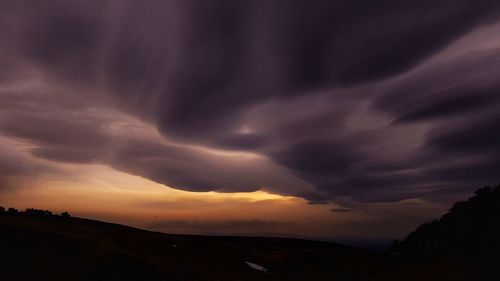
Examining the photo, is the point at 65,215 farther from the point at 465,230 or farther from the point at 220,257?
the point at 465,230

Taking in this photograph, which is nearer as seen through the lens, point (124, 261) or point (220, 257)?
point (124, 261)

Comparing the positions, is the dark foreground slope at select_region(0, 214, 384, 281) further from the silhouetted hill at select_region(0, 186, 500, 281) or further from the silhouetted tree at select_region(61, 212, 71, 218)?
the silhouetted tree at select_region(61, 212, 71, 218)

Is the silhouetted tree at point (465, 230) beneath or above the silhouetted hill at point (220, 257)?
above

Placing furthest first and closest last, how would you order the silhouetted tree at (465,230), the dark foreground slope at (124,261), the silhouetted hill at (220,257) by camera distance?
the silhouetted tree at (465,230)
the silhouetted hill at (220,257)
the dark foreground slope at (124,261)

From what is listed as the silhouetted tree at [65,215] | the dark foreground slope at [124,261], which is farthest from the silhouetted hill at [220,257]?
the silhouetted tree at [65,215]

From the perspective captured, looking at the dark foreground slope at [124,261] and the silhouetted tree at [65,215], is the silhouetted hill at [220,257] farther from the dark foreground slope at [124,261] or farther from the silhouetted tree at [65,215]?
the silhouetted tree at [65,215]

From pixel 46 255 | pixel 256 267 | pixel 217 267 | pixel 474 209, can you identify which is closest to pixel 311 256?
pixel 256 267

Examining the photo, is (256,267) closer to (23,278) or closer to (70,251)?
(70,251)

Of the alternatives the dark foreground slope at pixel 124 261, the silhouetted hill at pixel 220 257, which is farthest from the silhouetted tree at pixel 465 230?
the dark foreground slope at pixel 124 261

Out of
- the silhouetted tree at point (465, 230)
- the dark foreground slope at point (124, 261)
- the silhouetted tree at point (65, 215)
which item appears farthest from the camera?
the silhouetted tree at point (65, 215)

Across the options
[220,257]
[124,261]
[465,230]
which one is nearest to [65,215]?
[220,257]

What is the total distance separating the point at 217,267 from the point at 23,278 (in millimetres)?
22221

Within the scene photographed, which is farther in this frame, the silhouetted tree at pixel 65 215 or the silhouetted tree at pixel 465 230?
the silhouetted tree at pixel 65 215

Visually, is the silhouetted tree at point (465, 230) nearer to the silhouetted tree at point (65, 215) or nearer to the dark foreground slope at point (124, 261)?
the dark foreground slope at point (124, 261)
